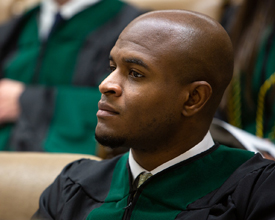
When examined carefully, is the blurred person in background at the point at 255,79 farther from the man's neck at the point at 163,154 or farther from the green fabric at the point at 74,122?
the man's neck at the point at 163,154

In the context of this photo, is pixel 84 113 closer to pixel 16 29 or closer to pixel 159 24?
pixel 16 29

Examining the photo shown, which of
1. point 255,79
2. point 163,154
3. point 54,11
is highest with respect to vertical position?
point 54,11

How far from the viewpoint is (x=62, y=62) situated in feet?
5.54

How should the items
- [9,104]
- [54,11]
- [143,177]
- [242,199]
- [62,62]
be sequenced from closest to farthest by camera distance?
[242,199], [143,177], [9,104], [62,62], [54,11]

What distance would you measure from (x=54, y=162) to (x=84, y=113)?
16.8 inches

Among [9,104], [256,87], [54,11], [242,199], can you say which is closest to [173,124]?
[242,199]

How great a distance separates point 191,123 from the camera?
2.61 ft

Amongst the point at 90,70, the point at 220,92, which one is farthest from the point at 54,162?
the point at 90,70

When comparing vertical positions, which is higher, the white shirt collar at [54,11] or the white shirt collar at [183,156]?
the white shirt collar at [54,11]

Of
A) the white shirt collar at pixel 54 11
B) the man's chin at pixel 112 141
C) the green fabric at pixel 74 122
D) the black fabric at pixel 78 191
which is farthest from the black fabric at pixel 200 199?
the white shirt collar at pixel 54 11

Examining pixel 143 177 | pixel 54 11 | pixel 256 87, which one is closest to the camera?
pixel 143 177

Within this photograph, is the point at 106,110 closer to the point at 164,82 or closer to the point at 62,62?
the point at 164,82

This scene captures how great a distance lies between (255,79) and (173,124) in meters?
0.77

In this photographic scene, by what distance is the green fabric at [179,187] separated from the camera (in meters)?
0.77
